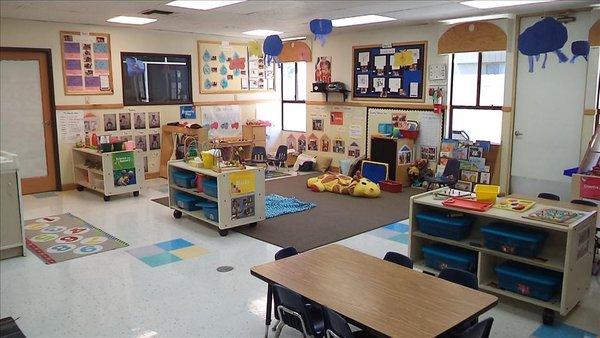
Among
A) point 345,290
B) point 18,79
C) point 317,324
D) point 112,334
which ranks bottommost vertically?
point 112,334

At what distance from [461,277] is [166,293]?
2.53 meters

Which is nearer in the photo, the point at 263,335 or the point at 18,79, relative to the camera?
the point at 263,335

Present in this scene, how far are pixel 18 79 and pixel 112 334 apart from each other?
5806 millimetres

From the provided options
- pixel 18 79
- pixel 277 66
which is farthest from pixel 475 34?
pixel 18 79

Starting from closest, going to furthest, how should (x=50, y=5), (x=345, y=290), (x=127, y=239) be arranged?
1. (x=345, y=290)
2. (x=127, y=239)
3. (x=50, y=5)

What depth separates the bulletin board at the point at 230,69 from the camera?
10.0m

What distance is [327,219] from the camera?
6590mm

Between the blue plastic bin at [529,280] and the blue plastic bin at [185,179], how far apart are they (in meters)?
3.88

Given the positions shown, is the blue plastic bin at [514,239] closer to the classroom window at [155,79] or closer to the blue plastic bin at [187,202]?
the blue plastic bin at [187,202]

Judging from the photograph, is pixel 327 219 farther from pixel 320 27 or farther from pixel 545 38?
pixel 545 38

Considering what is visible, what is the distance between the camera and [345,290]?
2.88 meters

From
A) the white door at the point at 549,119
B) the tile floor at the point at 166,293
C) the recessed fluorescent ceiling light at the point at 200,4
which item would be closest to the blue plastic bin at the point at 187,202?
the tile floor at the point at 166,293

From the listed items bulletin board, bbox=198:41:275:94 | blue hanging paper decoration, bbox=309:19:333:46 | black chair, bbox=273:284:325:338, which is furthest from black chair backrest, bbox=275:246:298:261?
bulletin board, bbox=198:41:275:94

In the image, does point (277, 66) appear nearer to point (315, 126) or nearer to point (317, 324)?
point (315, 126)
